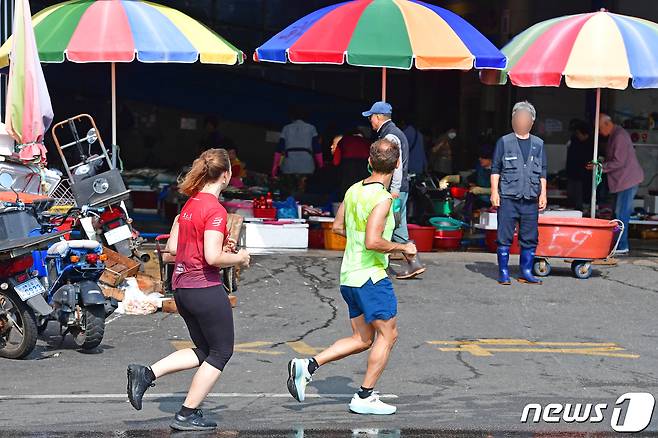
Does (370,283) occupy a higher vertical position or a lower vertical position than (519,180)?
higher

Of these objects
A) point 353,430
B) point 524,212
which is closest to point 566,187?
point 524,212

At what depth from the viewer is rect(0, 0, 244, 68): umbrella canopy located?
41.3ft

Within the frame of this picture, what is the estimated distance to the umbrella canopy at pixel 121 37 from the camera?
41.3 ft

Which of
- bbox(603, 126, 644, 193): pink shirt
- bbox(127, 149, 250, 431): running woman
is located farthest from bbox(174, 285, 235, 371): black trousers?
bbox(603, 126, 644, 193): pink shirt

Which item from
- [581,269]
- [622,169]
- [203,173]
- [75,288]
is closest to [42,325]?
[75,288]

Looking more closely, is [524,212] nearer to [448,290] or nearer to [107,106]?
[448,290]

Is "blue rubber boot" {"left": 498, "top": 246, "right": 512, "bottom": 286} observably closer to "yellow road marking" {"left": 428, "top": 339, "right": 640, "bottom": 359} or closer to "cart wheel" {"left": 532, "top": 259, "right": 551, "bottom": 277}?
"cart wheel" {"left": 532, "top": 259, "right": 551, "bottom": 277}

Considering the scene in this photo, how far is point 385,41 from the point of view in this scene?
1317 cm

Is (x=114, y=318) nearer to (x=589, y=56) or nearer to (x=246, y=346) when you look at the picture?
(x=246, y=346)

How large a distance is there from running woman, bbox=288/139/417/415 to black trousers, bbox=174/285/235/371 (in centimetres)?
65

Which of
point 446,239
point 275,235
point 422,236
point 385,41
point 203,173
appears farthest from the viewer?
point 446,239

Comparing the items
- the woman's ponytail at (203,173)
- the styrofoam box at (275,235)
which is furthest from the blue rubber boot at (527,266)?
the woman's ponytail at (203,173)

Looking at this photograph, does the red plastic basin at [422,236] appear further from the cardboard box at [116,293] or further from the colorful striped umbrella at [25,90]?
the colorful striped umbrella at [25,90]

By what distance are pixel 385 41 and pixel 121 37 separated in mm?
2947
